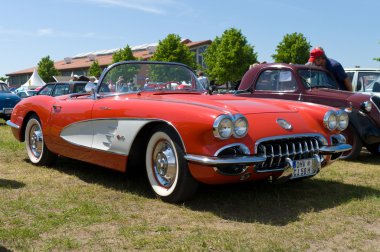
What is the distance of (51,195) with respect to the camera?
4.24 m

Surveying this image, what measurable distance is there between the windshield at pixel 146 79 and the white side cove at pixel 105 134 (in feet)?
1.62

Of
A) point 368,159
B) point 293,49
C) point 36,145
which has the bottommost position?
point 368,159

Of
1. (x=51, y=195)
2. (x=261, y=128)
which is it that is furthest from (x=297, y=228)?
(x=51, y=195)

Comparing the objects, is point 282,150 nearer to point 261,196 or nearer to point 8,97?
A: point 261,196

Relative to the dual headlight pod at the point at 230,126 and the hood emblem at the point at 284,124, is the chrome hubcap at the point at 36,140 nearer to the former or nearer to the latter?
the dual headlight pod at the point at 230,126

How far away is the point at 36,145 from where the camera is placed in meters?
5.90

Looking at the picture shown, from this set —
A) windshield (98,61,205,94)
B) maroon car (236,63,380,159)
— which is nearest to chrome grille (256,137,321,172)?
windshield (98,61,205,94)

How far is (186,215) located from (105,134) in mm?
1369

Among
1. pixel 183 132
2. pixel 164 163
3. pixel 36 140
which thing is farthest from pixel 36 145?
pixel 183 132

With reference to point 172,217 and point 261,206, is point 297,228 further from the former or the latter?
point 172,217

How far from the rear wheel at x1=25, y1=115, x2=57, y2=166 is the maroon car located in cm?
312

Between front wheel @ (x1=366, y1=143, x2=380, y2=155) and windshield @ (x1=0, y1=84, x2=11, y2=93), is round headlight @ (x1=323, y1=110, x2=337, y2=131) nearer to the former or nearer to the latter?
front wheel @ (x1=366, y1=143, x2=380, y2=155)

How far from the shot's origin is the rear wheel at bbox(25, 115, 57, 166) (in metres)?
5.71

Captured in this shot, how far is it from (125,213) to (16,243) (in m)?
0.97
